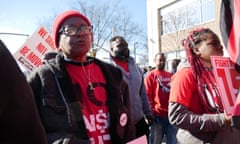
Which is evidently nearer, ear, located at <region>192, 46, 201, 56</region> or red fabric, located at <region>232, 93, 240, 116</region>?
red fabric, located at <region>232, 93, 240, 116</region>

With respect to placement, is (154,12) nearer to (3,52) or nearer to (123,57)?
(123,57)

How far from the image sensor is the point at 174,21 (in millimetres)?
24812

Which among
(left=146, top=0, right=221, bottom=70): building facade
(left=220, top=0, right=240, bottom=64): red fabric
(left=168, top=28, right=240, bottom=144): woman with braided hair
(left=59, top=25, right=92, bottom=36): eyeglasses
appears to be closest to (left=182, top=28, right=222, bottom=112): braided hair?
(left=168, top=28, right=240, bottom=144): woman with braided hair

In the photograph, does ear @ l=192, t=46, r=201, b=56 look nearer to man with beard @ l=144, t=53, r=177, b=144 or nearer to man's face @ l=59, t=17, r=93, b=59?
man's face @ l=59, t=17, r=93, b=59

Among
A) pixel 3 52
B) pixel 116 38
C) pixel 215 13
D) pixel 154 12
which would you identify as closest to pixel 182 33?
pixel 215 13

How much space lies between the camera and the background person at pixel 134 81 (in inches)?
171

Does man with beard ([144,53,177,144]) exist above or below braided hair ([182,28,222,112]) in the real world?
below

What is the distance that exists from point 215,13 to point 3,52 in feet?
77.1

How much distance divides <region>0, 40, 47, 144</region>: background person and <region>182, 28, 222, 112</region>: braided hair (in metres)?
1.63

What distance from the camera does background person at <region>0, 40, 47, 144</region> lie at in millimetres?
1045

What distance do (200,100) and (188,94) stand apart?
0.09 m

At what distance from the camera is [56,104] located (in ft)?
6.37

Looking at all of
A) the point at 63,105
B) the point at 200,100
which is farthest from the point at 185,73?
the point at 63,105

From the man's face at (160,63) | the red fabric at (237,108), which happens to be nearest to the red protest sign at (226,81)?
the red fabric at (237,108)
